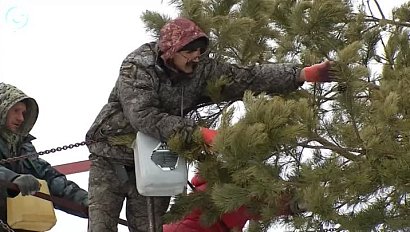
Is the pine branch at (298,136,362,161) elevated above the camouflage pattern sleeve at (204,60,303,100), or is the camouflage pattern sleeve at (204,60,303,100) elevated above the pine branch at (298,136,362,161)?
the camouflage pattern sleeve at (204,60,303,100)

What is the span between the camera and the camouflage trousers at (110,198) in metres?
2.64

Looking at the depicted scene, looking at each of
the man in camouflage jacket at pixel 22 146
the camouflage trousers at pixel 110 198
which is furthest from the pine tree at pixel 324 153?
the man in camouflage jacket at pixel 22 146

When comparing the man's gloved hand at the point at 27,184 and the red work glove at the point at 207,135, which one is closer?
the red work glove at the point at 207,135

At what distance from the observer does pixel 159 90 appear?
2.52m

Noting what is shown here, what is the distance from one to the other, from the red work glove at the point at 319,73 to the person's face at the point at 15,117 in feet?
3.05

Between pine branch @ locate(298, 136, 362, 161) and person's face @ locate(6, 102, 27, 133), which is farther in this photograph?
person's face @ locate(6, 102, 27, 133)

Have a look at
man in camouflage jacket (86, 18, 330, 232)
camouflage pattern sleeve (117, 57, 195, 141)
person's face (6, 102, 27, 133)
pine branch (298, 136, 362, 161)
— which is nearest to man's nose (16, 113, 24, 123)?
person's face (6, 102, 27, 133)

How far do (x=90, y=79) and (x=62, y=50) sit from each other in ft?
1.70

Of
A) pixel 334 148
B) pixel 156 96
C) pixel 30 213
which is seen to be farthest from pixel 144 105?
pixel 30 213

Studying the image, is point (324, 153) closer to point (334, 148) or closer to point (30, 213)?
point (334, 148)

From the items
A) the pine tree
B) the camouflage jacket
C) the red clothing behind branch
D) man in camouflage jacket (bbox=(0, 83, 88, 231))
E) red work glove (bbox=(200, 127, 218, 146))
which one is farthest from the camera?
man in camouflage jacket (bbox=(0, 83, 88, 231))

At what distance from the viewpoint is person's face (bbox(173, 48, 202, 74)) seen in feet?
8.16

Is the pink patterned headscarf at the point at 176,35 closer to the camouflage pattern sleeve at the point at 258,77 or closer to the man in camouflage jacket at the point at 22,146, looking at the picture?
the camouflage pattern sleeve at the point at 258,77

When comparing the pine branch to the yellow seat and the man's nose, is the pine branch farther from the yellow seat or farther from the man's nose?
the man's nose
